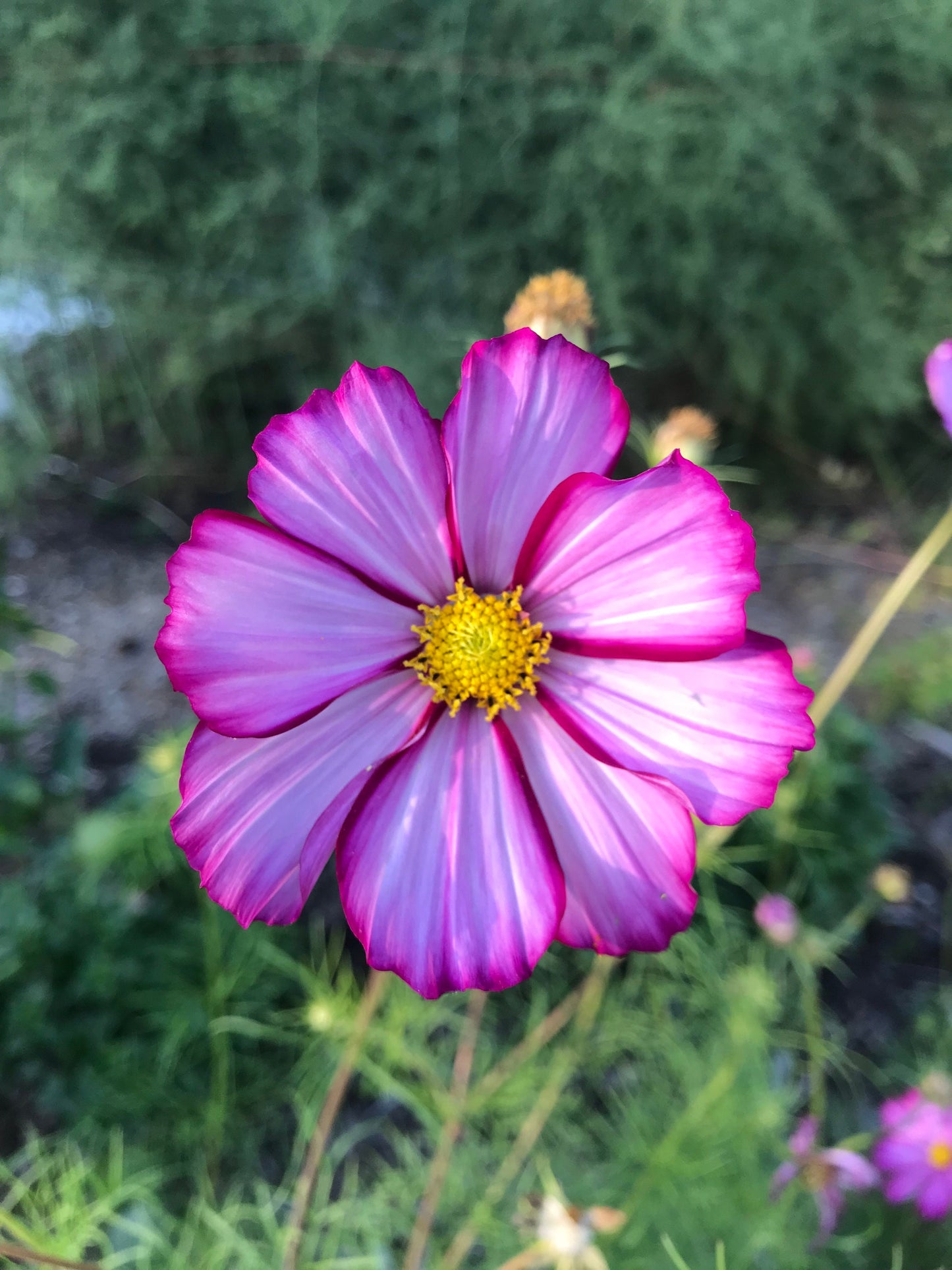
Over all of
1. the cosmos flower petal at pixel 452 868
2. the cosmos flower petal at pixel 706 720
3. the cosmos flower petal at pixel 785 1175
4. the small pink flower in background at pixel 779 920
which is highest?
the cosmos flower petal at pixel 706 720

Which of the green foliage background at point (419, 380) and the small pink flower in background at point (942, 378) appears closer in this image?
the small pink flower in background at point (942, 378)

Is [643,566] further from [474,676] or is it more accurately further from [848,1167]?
[848,1167]

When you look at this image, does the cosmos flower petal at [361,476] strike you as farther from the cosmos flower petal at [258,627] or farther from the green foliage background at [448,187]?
the green foliage background at [448,187]

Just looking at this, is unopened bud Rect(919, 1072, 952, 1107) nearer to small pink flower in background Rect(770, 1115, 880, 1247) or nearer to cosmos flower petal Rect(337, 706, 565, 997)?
small pink flower in background Rect(770, 1115, 880, 1247)

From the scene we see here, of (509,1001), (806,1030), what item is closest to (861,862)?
(806,1030)

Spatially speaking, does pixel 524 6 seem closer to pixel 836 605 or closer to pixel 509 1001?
pixel 836 605

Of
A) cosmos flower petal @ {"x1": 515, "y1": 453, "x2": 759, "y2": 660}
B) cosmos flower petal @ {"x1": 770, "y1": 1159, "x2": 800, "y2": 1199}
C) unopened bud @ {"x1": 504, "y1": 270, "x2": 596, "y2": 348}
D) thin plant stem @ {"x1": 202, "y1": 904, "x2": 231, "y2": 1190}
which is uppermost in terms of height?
unopened bud @ {"x1": 504, "y1": 270, "x2": 596, "y2": 348}

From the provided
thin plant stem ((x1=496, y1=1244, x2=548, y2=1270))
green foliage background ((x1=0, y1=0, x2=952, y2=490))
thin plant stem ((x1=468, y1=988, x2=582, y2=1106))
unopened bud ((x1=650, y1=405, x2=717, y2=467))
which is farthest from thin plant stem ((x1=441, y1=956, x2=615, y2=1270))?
green foliage background ((x1=0, y1=0, x2=952, y2=490))

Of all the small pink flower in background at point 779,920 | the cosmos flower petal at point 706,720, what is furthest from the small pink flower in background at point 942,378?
the small pink flower in background at point 779,920
